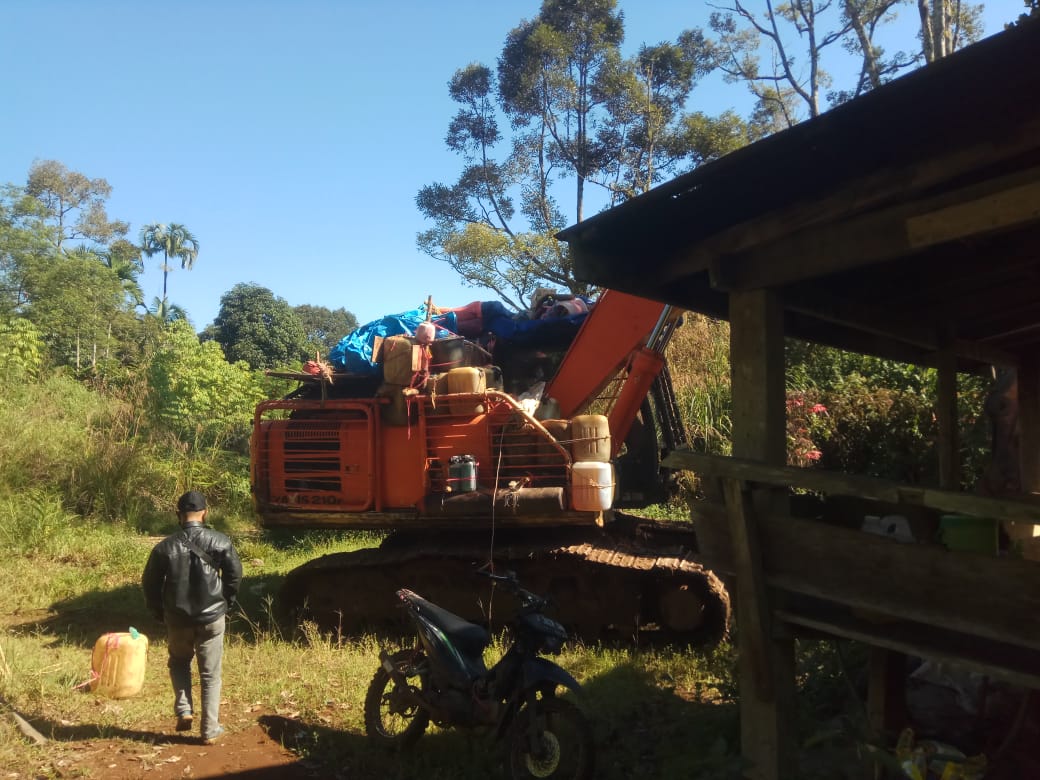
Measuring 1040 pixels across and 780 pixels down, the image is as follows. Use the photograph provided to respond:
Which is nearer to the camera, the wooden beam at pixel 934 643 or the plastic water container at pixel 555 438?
the wooden beam at pixel 934 643

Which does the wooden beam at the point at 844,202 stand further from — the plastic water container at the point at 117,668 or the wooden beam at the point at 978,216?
the plastic water container at the point at 117,668

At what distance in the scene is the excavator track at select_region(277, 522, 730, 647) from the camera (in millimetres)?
6191

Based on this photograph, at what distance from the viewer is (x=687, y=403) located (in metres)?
11.4

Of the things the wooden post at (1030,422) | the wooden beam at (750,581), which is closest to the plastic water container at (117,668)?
the wooden beam at (750,581)

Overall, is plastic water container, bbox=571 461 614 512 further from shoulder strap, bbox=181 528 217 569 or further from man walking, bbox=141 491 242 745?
shoulder strap, bbox=181 528 217 569

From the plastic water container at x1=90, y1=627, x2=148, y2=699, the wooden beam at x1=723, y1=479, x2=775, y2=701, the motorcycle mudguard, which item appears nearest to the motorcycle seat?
the motorcycle mudguard

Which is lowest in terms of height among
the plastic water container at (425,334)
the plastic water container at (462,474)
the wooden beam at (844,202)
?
the plastic water container at (462,474)

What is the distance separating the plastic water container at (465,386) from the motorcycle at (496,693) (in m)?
2.13

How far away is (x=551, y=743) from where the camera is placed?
3830mm

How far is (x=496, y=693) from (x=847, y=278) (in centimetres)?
272

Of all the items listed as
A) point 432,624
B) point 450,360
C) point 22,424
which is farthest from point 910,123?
point 22,424

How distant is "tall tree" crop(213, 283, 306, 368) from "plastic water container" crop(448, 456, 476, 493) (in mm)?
23927

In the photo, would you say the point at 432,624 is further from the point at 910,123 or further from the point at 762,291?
the point at 910,123

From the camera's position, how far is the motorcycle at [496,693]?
3.83 meters
